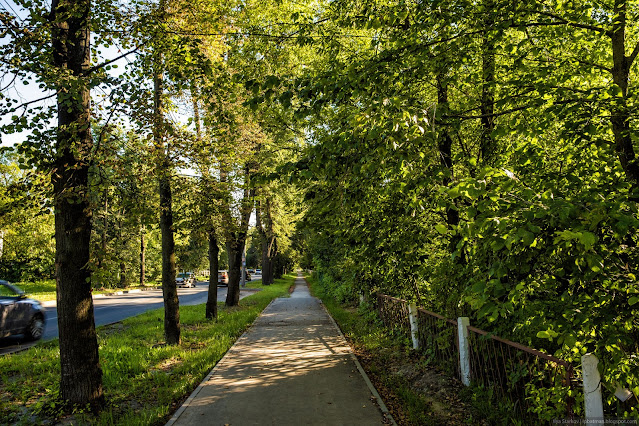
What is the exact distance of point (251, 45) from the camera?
28.0ft

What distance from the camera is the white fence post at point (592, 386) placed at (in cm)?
350

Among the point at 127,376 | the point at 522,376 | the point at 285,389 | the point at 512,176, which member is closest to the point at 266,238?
the point at 127,376

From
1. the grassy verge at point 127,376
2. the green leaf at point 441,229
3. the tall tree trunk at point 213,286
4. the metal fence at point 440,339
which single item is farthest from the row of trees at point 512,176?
the tall tree trunk at point 213,286

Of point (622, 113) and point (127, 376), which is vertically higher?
point (622, 113)

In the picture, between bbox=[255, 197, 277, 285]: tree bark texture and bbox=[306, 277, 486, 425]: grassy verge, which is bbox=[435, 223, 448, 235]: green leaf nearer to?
bbox=[306, 277, 486, 425]: grassy verge

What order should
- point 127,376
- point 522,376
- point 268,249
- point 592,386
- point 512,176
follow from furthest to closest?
point 268,249 < point 127,376 < point 522,376 < point 592,386 < point 512,176

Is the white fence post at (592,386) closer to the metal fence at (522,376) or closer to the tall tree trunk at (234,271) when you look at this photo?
the metal fence at (522,376)

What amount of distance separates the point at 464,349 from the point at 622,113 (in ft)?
12.9

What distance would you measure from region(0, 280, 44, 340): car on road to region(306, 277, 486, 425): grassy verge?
8.57 m

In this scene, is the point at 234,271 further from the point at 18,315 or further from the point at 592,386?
the point at 592,386

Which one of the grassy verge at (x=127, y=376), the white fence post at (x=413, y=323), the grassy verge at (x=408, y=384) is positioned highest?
the white fence post at (x=413, y=323)

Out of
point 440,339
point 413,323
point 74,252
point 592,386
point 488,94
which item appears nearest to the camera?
point 592,386

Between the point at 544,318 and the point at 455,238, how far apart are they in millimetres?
2384

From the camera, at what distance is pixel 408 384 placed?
6859 mm
